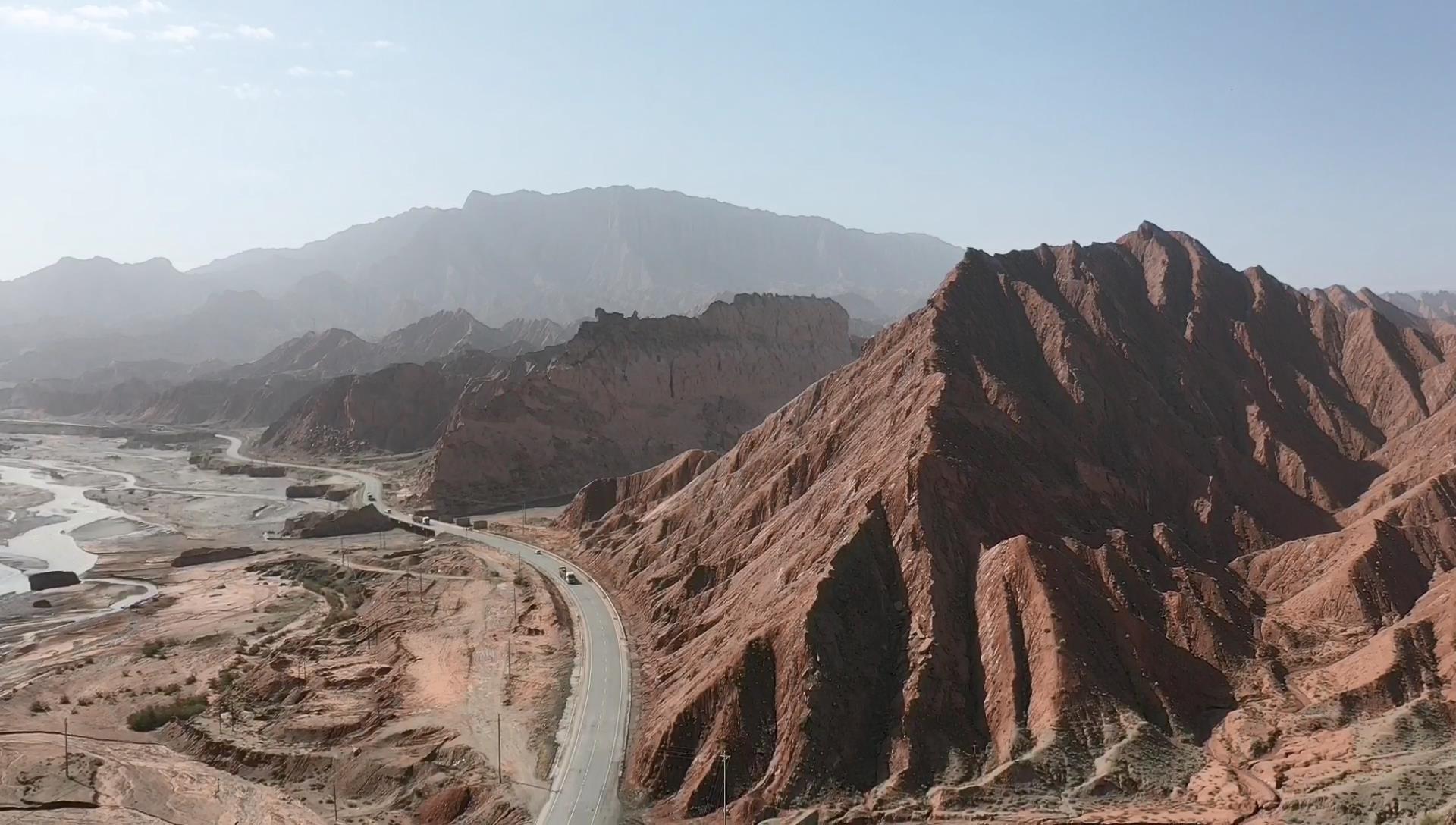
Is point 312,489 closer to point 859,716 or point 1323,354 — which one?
point 859,716

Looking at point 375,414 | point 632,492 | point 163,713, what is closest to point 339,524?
point 632,492

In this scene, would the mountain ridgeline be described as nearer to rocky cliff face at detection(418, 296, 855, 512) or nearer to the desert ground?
rocky cliff face at detection(418, 296, 855, 512)

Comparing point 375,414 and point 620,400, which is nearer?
point 620,400

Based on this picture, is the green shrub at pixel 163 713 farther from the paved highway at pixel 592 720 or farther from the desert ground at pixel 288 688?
the paved highway at pixel 592 720

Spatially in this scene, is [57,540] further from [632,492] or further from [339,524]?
[632,492]

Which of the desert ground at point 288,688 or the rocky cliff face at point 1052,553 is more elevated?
the rocky cliff face at point 1052,553

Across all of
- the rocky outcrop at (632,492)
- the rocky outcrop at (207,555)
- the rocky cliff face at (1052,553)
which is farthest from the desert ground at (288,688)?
Result: the rocky outcrop at (632,492)

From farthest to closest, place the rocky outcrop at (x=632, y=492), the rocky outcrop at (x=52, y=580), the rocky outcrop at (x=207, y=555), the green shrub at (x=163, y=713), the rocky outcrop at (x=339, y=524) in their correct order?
the rocky outcrop at (x=339, y=524) < the rocky outcrop at (x=207, y=555) < the rocky outcrop at (x=632, y=492) < the rocky outcrop at (x=52, y=580) < the green shrub at (x=163, y=713)
